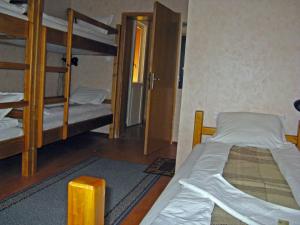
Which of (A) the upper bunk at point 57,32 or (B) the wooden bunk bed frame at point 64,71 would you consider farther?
(B) the wooden bunk bed frame at point 64,71

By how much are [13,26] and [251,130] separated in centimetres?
198

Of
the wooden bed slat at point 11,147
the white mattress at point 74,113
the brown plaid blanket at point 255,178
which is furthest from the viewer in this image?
the white mattress at point 74,113

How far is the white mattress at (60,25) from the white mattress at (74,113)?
85 centimetres

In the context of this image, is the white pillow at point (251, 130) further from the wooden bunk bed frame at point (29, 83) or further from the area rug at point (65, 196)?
the wooden bunk bed frame at point (29, 83)

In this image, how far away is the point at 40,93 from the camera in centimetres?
270

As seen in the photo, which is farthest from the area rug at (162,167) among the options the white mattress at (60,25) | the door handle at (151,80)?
the white mattress at (60,25)

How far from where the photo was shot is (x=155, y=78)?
12.1 ft

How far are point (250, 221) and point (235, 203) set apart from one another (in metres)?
0.14

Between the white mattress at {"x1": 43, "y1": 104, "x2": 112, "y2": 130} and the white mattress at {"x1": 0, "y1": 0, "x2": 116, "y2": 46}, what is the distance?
2.77ft

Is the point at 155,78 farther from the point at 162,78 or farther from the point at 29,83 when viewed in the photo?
the point at 29,83

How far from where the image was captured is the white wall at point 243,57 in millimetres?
2434

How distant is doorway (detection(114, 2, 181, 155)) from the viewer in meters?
3.64

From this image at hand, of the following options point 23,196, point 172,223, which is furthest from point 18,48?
point 172,223

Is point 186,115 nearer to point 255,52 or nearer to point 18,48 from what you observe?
point 255,52
